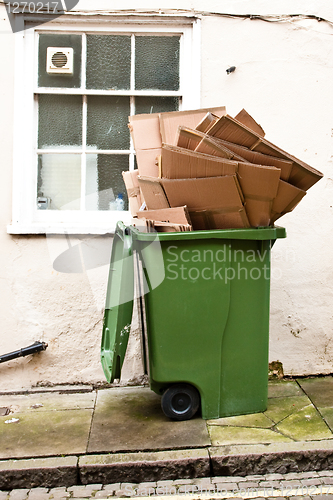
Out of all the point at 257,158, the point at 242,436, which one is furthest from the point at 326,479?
the point at 257,158

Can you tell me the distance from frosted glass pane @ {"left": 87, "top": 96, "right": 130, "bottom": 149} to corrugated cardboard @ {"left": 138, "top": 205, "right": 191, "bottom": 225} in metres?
1.29

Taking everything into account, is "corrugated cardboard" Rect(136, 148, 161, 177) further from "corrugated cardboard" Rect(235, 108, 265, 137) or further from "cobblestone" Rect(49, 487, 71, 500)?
"cobblestone" Rect(49, 487, 71, 500)

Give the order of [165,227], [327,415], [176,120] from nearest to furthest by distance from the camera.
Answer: [165,227], [327,415], [176,120]

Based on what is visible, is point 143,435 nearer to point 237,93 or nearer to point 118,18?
point 237,93

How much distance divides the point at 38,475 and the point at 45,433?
42 centimetres

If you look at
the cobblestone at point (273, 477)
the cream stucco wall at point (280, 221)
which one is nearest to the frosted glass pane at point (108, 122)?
the cream stucco wall at point (280, 221)

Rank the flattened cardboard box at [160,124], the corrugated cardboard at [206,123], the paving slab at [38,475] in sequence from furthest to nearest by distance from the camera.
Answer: the flattened cardboard box at [160,124]
the corrugated cardboard at [206,123]
the paving slab at [38,475]

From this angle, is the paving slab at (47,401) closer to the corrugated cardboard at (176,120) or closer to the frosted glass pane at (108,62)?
the corrugated cardboard at (176,120)

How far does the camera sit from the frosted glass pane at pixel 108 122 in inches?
164

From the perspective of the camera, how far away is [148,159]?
345 cm

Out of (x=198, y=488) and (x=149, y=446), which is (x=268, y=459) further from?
(x=149, y=446)

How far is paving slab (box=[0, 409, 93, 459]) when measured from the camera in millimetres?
2916

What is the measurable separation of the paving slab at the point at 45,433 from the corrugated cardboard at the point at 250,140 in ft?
7.08

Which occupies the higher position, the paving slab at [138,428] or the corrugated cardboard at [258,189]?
the corrugated cardboard at [258,189]
